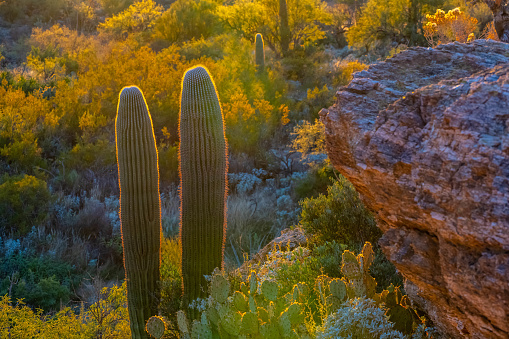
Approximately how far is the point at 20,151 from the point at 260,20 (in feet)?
44.8

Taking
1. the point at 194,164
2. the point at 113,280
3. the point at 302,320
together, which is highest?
the point at 194,164

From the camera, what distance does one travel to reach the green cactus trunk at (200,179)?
366 cm

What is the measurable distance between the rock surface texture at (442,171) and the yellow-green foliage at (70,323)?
2.92m

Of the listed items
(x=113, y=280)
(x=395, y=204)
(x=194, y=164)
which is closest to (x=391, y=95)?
Result: (x=395, y=204)

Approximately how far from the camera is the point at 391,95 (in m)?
2.22

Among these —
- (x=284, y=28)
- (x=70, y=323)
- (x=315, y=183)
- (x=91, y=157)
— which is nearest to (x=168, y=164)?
(x=91, y=157)

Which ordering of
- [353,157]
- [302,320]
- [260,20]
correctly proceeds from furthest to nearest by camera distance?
[260,20] < [302,320] < [353,157]

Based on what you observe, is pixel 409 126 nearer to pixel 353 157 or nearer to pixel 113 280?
pixel 353 157

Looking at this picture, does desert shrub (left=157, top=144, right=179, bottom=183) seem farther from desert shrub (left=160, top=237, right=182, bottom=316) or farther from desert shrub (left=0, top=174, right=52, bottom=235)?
desert shrub (left=160, top=237, right=182, bottom=316)

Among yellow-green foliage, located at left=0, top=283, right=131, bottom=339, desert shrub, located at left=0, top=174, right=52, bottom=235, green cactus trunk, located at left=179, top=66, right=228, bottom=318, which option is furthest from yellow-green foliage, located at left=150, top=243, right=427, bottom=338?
desert shrub, located at left=0, top=174, right=52, bottom=235

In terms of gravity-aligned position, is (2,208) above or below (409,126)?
below

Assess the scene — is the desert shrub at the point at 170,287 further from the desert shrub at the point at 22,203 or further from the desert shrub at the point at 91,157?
the desert shrub at the point at 91,157

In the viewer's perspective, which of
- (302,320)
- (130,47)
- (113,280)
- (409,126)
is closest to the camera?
(409,126)

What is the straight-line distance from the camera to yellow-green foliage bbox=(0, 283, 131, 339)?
3617 millimetres
